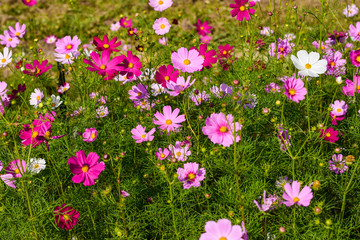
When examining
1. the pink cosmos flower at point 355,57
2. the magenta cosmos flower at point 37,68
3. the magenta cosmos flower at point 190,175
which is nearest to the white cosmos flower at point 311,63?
the pink cosmos flower at point 355,57

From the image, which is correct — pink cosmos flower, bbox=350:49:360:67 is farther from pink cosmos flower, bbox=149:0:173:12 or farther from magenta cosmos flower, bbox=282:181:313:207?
pink cosmos flower, bbox=149:0:173:12

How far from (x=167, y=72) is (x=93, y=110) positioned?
0.47 meters

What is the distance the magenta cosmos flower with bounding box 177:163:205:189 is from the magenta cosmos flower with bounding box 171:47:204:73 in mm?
506

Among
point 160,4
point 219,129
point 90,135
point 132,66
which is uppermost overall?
point 160,4

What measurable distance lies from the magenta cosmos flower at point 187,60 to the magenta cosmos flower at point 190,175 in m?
0.51

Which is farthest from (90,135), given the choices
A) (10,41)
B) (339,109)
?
(10,41)

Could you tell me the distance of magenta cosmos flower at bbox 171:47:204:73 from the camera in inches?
66.4

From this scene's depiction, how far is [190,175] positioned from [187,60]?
624 millimetres

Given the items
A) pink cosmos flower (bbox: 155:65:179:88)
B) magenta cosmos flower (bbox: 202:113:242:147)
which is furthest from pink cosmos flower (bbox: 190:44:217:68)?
magenta cosmos flower (bbox: 202:113:242:147)

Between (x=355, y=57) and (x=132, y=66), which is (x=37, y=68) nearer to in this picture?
(x=132, y=66)

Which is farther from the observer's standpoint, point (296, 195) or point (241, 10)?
point (241, 10)

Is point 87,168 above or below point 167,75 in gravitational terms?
below

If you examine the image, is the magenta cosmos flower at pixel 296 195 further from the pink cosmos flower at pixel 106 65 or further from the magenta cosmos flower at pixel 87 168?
the pink cosmos flower at pixel 106 65

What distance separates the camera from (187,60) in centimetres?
175
